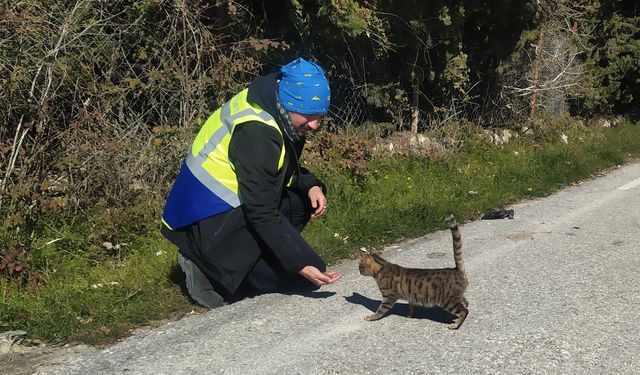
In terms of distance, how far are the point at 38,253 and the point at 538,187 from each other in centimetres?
679

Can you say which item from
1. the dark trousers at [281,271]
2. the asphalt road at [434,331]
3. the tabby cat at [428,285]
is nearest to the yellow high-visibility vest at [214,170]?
the dark trousers at [281,271]

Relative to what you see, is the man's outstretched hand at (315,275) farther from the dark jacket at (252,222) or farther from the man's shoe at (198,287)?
the man's shoe at (198,287)

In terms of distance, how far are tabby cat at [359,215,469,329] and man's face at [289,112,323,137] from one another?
1069mm

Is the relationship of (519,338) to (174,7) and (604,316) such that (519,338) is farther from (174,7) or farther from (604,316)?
(174,7)

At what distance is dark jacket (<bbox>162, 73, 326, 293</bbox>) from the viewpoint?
14.4 feet

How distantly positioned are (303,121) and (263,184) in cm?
53

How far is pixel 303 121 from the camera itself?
15.0ft

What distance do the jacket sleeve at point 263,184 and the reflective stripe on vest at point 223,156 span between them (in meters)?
0.08

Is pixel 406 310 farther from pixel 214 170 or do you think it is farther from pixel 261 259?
pixel 214 170

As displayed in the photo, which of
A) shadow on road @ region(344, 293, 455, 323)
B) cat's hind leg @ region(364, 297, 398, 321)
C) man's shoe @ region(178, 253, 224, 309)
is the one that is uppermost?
man's shoe @ region(178, 253, 224, 309)

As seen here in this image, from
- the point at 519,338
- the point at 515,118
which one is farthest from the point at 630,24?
the point at 519,338

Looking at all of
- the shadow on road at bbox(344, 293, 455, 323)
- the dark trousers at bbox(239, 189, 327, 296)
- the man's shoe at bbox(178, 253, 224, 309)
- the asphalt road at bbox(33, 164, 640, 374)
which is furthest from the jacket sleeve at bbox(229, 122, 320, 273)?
the shadow on road at bbox(344, 293, 455, 323)

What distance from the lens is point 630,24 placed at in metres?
16.3

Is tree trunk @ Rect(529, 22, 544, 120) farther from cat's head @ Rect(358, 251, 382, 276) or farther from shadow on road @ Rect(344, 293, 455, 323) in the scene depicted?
cat's head @ Rect(358, 251, 382, 276)
